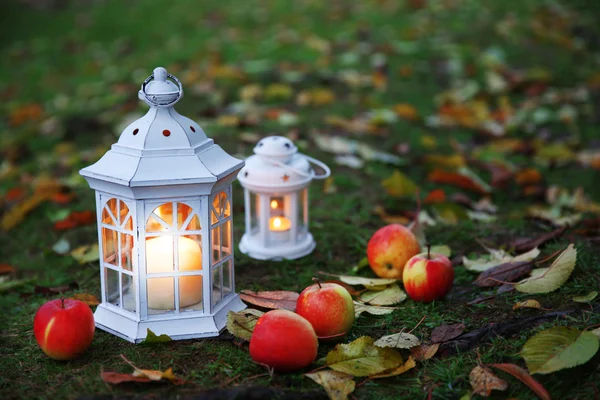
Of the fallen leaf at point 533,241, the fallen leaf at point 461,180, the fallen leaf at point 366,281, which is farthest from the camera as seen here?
the fallen leaf at point 461,180

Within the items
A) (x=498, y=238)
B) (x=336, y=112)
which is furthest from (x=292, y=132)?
(x=498, y=238)

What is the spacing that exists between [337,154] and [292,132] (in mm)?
375

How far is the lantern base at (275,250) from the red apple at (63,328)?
1.01 m

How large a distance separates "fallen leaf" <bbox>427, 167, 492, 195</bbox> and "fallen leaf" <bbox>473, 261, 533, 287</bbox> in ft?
4.54

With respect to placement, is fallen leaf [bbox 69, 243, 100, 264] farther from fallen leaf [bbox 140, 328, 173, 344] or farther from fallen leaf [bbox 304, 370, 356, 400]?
fallen leaf [bbox 304, 370, 356, 400]

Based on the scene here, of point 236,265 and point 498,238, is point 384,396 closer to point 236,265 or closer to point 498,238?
point 236,265

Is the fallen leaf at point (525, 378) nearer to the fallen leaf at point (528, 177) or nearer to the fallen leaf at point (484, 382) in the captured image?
the fallen leaf at point (484, 382)

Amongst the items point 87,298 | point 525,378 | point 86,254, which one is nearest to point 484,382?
point 525,378

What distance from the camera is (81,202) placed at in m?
3.89

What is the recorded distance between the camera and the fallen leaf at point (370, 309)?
2.47m

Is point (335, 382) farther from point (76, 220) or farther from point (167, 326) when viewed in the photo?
point (76, 220)

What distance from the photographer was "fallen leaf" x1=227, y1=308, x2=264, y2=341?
2262 mm

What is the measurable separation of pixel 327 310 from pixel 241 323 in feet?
0.99

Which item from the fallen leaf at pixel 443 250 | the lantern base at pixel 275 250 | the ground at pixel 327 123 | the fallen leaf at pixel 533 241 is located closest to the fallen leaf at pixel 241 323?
the ground at pixel 327 123
